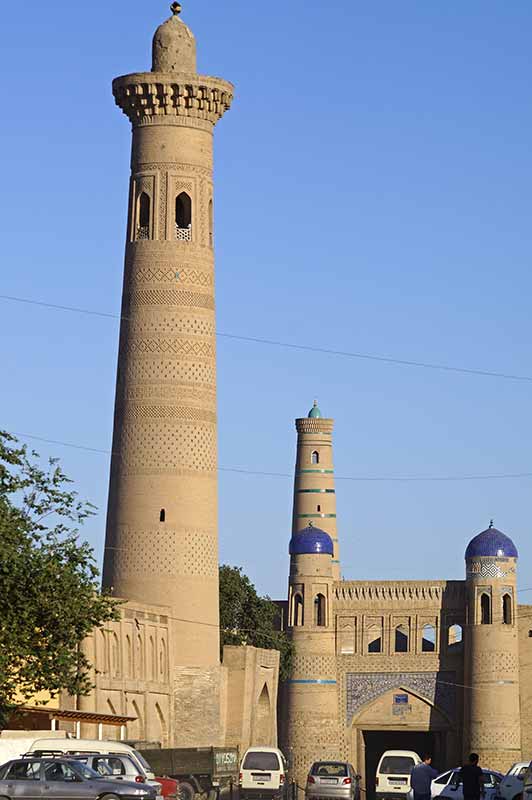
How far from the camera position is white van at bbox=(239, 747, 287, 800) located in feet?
110

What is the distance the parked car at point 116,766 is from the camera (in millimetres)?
22547

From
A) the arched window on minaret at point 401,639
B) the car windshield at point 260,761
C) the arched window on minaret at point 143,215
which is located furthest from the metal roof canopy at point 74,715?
the arched window on minaret at point 401,639

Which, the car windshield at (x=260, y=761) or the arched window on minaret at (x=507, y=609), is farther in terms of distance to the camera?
the arched window on minaret at (x=507, y=609)

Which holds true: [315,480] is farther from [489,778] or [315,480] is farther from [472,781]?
[472,781]

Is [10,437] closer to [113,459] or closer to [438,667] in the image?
[113,459]

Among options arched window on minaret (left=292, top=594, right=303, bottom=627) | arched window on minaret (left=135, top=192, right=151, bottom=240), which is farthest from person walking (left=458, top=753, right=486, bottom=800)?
arched window on minaret (left=292, top=594, right=303, bottom=627)

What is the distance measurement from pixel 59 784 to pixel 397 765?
1574 centimetres

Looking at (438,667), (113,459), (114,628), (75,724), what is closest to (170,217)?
(113,459)

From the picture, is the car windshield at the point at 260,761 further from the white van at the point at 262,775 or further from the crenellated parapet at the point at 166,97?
the crenellated parapet at the point at 166,97

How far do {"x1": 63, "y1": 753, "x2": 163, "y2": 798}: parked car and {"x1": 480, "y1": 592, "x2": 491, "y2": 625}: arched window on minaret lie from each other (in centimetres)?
3777

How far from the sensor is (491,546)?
60.8 metres

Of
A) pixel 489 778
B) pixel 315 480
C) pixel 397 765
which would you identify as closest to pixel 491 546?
pixel 315 480

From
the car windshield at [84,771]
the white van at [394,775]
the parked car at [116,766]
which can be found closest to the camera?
the car windshield at [84,771]

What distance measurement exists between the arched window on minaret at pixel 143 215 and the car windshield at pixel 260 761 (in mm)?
15346
